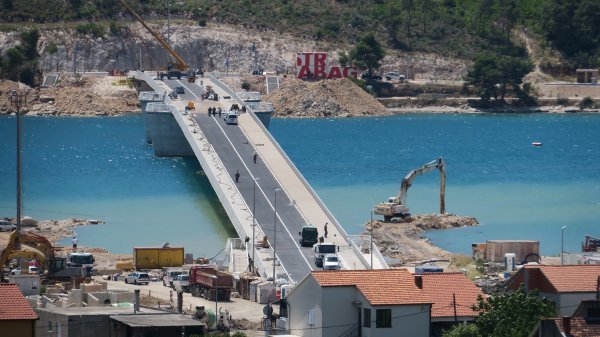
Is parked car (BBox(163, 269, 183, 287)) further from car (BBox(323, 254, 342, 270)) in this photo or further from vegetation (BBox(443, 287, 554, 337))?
vegetation (BBox(443, 287, 554, 337))

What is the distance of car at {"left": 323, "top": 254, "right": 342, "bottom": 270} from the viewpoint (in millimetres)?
60594

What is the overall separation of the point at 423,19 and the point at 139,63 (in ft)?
105

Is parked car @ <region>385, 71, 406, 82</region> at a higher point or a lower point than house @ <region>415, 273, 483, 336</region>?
higher

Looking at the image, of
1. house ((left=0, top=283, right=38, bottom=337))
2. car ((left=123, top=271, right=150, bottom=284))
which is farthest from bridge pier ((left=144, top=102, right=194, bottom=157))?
house ((left=0, top=283, right=38, bottom=337))

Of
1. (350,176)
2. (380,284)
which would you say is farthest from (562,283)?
(350,176)

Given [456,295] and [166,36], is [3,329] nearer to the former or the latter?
[456,295]

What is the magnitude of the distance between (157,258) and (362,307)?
91.5 ft

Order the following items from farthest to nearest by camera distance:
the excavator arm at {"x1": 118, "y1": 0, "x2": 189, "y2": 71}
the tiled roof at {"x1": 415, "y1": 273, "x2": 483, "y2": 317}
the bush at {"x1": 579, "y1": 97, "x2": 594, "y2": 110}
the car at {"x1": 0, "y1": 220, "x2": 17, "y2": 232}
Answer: the bush at {"x1": 579, "y1": 97, "x2": 594, "y2": 110}, the excavator arm at {"x1": 118, "y1": 0, "x2": 189, "y2": 71}, the car at {"x1": 0, "y1": 220, "x2": 17, "y2": 232}, the tiled roof at {"x1": 415, "y1": 273, "x2": 483, "y2": 317}

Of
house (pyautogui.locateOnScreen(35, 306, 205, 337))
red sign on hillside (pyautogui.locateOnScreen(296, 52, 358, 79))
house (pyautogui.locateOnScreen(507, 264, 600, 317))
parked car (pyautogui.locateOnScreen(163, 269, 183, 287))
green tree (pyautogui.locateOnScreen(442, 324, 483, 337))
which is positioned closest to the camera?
house (pyautogui.locateOnScreen(35, 306, 205, 337))

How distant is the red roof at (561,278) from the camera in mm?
42031

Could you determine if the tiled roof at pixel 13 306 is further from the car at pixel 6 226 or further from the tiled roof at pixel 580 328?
the car at pixel 6 226

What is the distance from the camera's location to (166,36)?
188 meters

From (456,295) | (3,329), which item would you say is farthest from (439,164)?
(3,329)

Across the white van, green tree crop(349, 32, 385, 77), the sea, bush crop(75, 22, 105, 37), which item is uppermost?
bush crop(75, 22, 105, 37)
